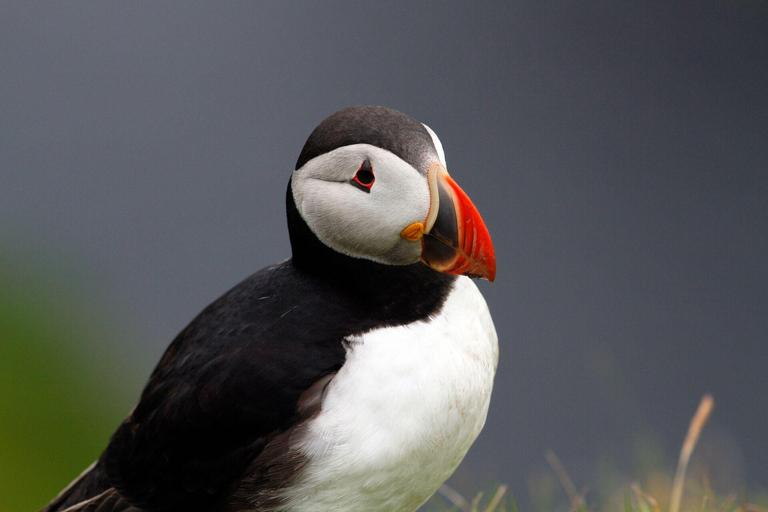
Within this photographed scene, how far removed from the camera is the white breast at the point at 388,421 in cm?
191

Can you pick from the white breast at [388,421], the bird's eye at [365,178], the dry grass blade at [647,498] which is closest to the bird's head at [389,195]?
the bird's eye at [365,178]

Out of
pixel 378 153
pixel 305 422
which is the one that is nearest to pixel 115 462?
pixel 305 422

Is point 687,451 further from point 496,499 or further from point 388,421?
point 388,421

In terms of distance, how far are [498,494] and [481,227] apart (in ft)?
3.44

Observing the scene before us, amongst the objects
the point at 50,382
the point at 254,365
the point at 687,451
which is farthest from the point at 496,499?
the point at 50,382

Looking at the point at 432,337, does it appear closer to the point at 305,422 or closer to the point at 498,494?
the point at 305,422

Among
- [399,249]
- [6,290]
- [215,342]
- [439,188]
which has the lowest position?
[6,290]

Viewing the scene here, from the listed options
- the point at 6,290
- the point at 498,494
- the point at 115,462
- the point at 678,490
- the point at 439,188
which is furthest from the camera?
the point at 6,290

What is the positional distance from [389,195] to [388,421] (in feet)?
1.68

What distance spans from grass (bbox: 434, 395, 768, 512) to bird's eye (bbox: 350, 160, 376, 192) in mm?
1113

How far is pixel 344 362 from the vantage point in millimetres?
1964

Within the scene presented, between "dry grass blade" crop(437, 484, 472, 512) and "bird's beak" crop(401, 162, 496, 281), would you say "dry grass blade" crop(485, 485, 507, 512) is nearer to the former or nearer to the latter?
"dry grass blade" crop(437, 484, 472, 512)

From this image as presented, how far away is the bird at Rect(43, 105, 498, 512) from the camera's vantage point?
1.90 metres

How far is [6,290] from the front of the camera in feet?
20.5
